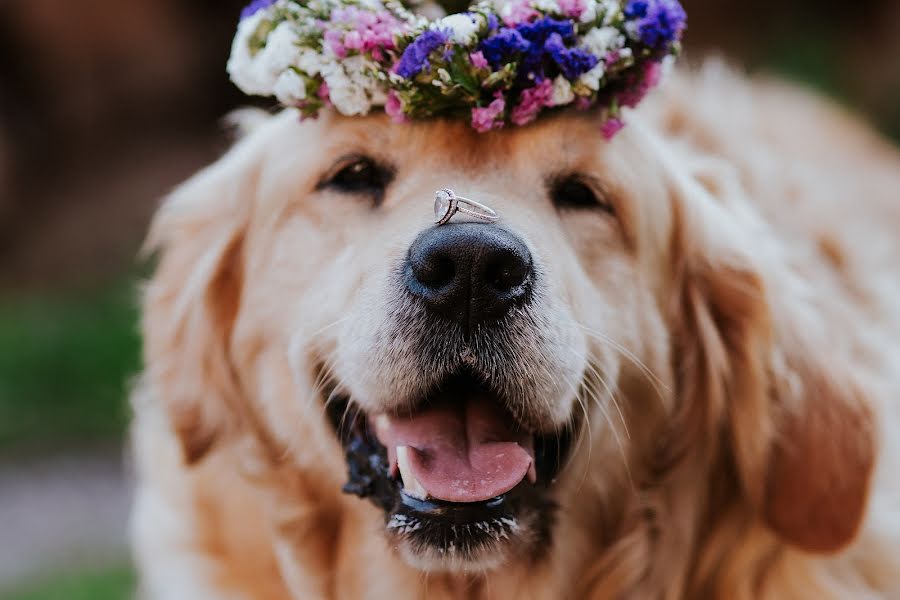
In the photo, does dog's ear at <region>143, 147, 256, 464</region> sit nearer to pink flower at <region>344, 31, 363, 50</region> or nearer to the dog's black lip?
the dog's black lip

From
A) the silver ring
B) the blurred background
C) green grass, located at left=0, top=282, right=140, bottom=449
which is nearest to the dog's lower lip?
the silver ring

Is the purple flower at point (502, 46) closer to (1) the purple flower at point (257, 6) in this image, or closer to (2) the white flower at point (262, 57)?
(2) the white flower at point (262, 57)

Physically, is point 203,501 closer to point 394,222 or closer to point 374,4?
point 394,222

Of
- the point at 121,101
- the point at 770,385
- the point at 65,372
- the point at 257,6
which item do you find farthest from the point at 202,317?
the point at 121,101

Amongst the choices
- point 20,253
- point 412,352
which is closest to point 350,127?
point 412,352

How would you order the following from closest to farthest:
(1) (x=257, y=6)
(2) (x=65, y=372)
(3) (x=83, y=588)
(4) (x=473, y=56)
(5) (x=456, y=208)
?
(5) (x=456, y=208) < (4) (x=473, y=56) < (1) (x=257, y=6) < (3) (x=83, y=588) < (2) (x=65, y=372)

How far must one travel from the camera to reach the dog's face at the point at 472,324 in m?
2.38

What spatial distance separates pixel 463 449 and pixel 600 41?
40.4 inches

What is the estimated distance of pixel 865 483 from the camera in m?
2.83

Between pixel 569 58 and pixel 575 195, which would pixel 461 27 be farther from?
pixel 575 195

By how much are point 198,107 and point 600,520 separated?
23.5 ft

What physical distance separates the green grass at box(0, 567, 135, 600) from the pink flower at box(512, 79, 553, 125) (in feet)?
10.9

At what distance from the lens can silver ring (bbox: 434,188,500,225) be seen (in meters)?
2.37

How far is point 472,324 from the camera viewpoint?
234 centimetres
